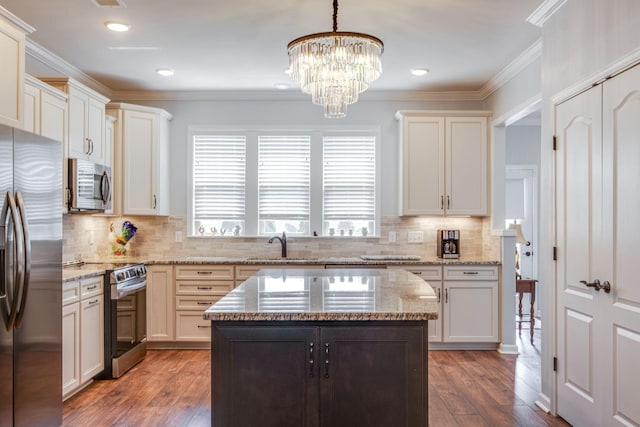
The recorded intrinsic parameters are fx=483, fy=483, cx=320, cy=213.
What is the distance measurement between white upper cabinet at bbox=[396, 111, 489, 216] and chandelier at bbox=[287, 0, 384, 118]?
2.51 metres

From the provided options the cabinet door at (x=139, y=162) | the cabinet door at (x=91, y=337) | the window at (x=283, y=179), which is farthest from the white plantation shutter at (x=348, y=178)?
the cabinet door at (x=91, y=337)

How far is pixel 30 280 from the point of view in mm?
2660

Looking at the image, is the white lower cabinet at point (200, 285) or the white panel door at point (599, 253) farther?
the white lower cabinet at point (200, 285)

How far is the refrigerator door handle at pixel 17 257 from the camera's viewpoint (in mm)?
2475

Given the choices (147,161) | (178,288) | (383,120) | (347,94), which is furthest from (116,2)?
(383,120)

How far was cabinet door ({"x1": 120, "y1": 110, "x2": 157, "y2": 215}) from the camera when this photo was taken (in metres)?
4.98

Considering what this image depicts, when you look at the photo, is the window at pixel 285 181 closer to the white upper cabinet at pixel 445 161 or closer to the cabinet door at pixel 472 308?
the white upper cabinet at pixel 445 161

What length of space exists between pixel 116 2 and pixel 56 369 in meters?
2.39

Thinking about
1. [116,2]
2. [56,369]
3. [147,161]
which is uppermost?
[116,2]

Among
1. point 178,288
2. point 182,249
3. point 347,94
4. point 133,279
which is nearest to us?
point 347,94

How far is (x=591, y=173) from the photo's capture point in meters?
2.84

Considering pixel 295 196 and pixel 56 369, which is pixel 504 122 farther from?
pixel 56 369

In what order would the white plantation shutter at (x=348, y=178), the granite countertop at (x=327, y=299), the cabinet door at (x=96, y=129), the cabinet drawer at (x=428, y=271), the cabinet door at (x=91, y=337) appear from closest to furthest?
1. the granite countertop at (x=327, y=299)
2. the cabinet door at (x=91, y=337)
3. the cabinet door at (x=96, y=129)
4. the cabinet drawer at (x=428, y=271)
5. the white plantation shutter at (x=348, y=178)

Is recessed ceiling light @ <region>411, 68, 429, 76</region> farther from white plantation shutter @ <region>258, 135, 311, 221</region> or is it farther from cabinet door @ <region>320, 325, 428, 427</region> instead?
cabinet door @ <region>320, 325, 428, 427</region>
